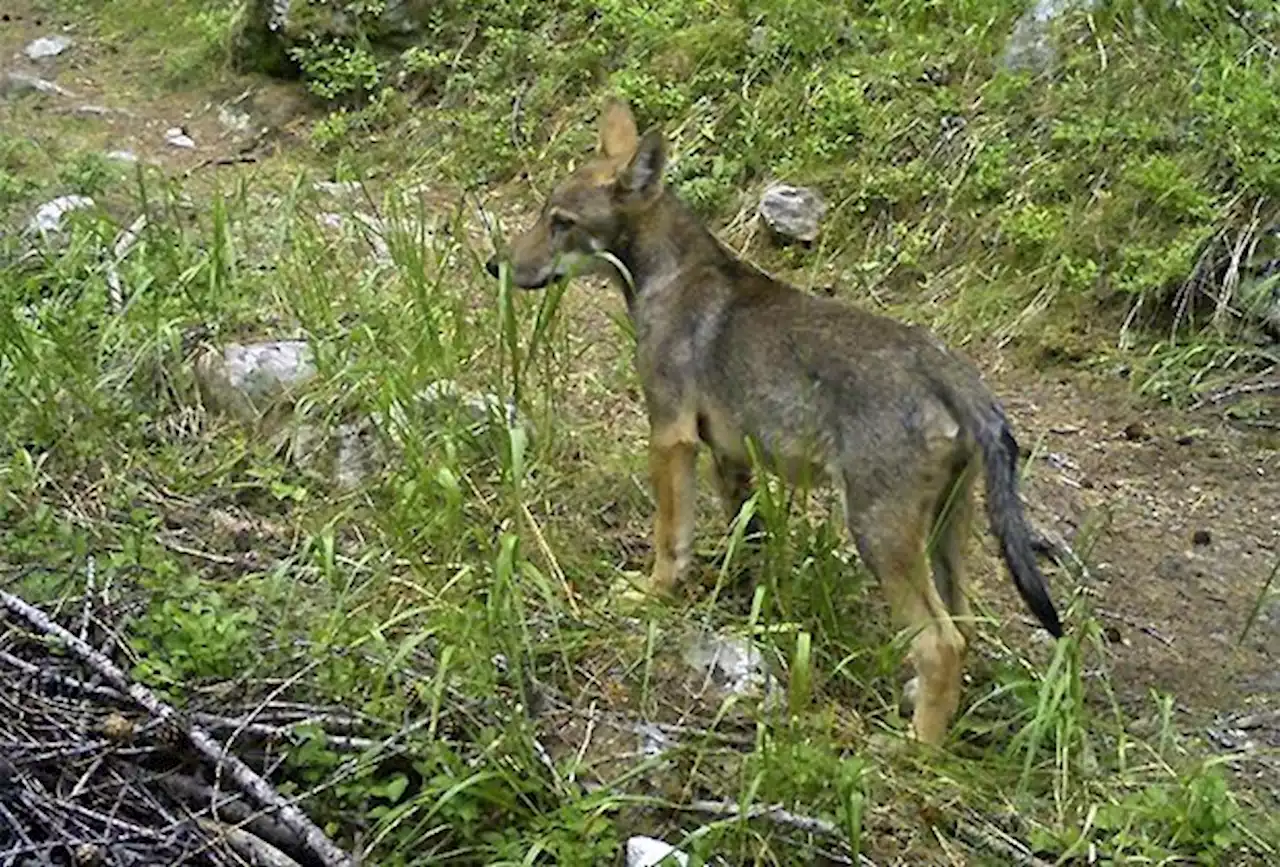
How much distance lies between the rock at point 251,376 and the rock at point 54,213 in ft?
4.46

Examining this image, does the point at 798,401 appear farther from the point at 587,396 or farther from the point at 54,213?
the point at 54,213

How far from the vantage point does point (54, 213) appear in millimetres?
6781

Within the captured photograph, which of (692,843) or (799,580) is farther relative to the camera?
(799,580)

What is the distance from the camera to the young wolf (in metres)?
4.05

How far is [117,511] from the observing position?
4633mm

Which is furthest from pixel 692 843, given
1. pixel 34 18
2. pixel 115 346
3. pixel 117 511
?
pixel 34 18

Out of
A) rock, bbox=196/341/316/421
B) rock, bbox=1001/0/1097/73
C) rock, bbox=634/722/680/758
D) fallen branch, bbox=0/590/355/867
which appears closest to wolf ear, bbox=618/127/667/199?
rock, bbox=196/341/316/421

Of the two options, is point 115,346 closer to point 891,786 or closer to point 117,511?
point 117,511

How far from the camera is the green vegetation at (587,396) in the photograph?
3.64 m

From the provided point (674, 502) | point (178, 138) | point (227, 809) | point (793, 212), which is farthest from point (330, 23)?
point (227, 809)

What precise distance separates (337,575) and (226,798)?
87 cm

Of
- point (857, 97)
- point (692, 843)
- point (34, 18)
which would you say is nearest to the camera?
point (692, 843)

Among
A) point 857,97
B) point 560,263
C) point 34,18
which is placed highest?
point 560,263

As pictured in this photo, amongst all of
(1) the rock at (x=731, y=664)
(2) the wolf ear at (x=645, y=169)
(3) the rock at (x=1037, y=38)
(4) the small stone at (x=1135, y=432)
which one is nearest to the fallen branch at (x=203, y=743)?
(1) the rock at (x=731, y=664)
